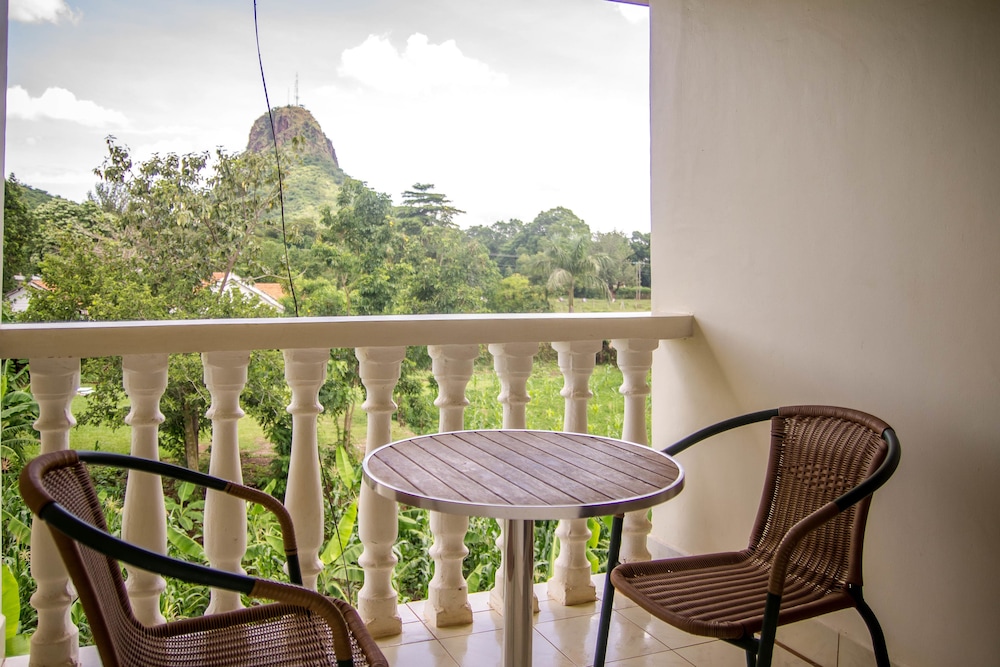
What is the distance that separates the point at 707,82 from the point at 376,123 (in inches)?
232

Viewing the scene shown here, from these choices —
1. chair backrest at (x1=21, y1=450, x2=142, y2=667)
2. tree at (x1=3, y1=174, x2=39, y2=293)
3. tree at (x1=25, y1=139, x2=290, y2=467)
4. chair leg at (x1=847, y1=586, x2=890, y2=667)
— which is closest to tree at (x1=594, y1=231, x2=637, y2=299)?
tree at (x1=25, y1=139, x2=290, y2=467)

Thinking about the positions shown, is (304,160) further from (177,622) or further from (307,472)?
(177,622)

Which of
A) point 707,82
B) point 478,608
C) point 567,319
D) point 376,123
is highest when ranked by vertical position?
point 376,123

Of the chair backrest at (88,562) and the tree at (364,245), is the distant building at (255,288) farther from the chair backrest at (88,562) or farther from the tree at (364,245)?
the chair backrest at (88,562)

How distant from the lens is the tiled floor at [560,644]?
7.48 ft

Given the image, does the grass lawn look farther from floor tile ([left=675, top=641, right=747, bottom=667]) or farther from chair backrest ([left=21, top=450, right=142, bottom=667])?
chair backrest ([left=21, top=450, right=142, bottom=667])

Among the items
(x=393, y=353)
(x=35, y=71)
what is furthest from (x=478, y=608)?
(x=35, y=71)

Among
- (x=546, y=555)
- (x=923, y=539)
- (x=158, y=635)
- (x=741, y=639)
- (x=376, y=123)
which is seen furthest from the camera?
(x=376, y=123)

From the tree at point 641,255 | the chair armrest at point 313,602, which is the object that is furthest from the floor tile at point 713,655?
the tree at point 641,255

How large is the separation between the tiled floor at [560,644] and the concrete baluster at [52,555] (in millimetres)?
130

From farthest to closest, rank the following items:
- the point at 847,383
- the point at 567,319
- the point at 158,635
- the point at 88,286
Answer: the point at 88,286
the point at 567,319
the point at 847,383
the point at 158,635

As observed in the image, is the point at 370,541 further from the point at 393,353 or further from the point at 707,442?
the point at 707,442

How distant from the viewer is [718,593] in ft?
5.90

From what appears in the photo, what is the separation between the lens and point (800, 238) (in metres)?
2.32
